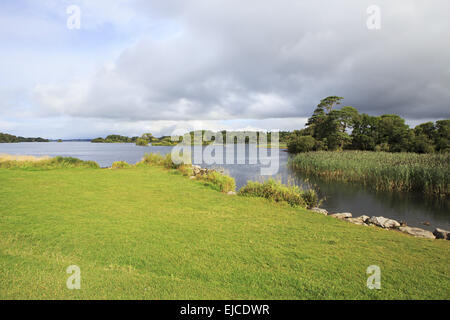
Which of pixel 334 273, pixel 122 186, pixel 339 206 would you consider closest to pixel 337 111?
pixel 339 206

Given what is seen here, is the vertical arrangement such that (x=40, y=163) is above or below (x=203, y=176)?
above

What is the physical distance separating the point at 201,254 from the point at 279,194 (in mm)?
5531

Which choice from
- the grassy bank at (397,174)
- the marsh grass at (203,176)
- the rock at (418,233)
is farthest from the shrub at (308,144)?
the rock at (418,233)

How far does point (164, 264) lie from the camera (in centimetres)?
396

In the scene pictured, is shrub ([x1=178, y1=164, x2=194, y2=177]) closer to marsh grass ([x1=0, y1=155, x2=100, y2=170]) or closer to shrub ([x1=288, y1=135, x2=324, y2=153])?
marsh grass ([x1=0, y1=155, x2=100, y2=170])

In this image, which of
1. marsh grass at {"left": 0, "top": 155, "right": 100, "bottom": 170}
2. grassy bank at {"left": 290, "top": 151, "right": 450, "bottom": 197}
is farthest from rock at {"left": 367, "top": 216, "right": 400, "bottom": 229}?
marsh grass at {"left": 0, "top": 155, "right": 100, "bottom": 170}

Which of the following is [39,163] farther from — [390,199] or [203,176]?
[390,199]

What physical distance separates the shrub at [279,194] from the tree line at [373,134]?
92.9 ft

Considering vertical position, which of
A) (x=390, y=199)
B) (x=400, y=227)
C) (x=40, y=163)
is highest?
(x=40, y=163)

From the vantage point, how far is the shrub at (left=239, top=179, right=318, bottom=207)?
8969 millimetres

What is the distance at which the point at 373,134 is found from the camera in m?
37.0

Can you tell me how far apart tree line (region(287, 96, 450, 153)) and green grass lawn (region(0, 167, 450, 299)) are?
105 ft

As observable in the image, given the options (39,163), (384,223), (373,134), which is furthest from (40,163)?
(373,134)

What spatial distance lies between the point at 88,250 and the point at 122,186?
6.67m
